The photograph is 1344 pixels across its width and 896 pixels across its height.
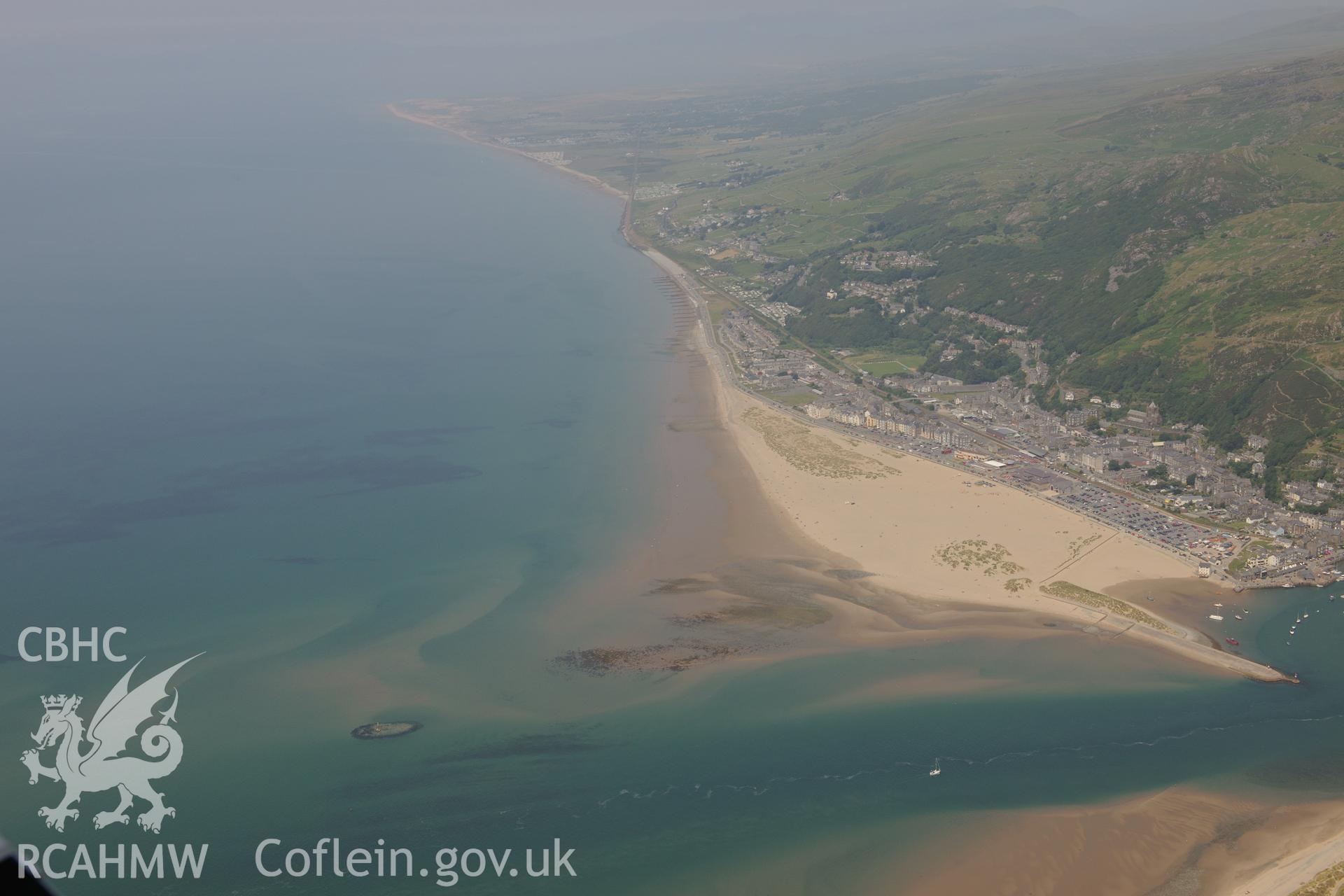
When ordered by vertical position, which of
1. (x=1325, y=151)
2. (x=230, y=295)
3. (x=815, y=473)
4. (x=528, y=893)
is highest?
(x=1325, y=151)

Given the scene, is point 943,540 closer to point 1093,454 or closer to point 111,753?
point 1093,454

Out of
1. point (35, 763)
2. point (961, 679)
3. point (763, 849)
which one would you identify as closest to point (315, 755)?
point (35, 763)

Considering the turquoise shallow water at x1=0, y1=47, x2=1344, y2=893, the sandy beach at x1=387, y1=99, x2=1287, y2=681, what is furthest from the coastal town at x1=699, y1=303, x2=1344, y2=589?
the turquoise shallow water at x1=0, y1=47, x2=1344, y2=893

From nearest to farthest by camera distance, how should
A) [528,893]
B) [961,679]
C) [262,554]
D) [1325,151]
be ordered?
[528,893]
[961,679]
[262,554]
[1325,151]

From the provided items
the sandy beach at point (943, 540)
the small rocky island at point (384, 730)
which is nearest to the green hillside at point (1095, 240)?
the sandy beach at point (943, 540)

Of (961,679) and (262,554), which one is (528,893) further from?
(262,554)

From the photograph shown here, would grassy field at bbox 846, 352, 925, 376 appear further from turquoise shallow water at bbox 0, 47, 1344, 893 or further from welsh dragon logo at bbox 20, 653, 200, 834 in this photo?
welsh dragon logo at bbox 20, 653, 200, 834

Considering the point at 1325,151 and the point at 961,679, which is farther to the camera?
the point at 1325,151

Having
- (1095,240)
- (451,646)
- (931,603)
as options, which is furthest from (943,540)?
(1095,240)
